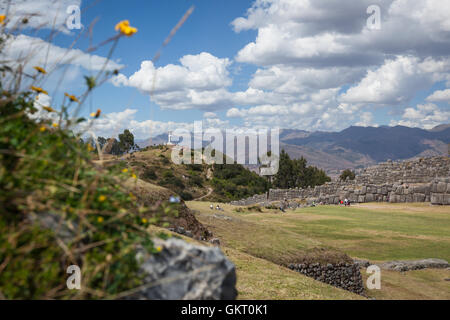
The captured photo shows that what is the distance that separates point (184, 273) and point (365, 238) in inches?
1019

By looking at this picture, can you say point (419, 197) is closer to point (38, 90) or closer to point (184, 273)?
point (184, 273)

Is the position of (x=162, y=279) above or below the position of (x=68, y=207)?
below

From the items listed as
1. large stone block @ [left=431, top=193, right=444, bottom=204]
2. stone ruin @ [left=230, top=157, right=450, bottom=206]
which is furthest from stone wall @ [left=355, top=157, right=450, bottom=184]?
large stone block @ [left=431, top=193, right=444, bottom=204]

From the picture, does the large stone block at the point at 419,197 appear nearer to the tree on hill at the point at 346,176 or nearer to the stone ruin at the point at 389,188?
→ the stone ruin at the point at 389,188

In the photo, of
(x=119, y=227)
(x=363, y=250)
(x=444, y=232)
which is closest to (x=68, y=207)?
(x=119, y=227)

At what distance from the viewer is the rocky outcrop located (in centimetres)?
335

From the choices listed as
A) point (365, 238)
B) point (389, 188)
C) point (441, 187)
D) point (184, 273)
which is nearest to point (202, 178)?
point (389, 188)

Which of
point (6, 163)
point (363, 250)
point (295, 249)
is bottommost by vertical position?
point (363, 250)

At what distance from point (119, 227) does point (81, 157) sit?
0.77 meters

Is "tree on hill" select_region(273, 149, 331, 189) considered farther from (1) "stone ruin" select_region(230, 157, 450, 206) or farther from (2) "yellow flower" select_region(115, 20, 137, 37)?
(2) "yellow flower" select_region(115, 20, 137, 37)

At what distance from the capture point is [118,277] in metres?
3.10

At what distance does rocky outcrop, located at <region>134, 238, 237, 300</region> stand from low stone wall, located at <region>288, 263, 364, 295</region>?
11.2 metres
